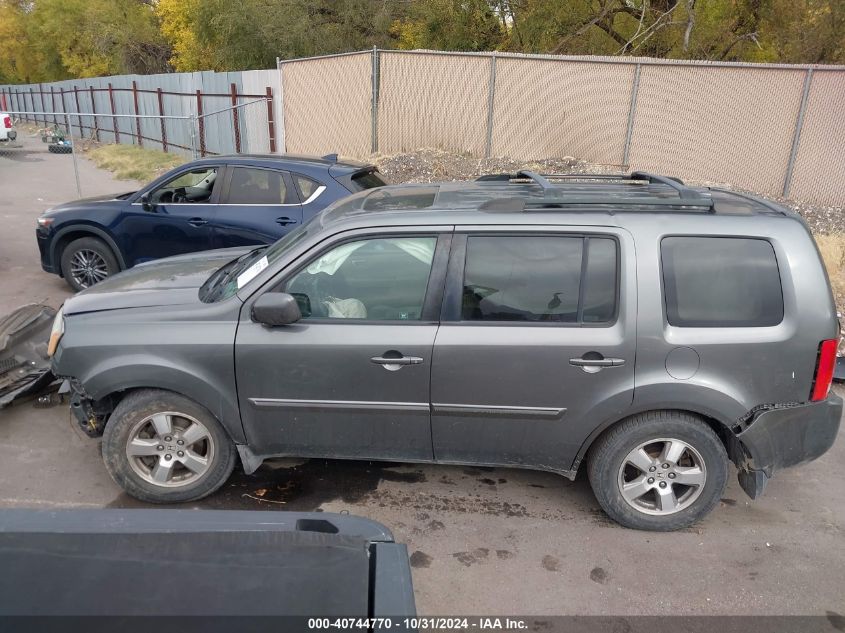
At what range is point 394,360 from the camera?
3504 mm

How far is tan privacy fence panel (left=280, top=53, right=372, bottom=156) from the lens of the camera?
1514 cm

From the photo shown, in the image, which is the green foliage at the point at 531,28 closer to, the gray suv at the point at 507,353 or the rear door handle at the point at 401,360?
the gray suv at the point at 507,353

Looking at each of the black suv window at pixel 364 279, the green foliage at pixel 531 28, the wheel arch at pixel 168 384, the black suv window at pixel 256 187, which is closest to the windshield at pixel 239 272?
the black suv window at pixel 364 279

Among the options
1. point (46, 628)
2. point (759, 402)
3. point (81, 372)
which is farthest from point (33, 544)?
point (759, 402)

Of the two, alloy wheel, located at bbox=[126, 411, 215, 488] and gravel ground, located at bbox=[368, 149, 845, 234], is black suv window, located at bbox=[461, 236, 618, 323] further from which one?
gravel ground, located at bbox=[368, 149, 845, 234]

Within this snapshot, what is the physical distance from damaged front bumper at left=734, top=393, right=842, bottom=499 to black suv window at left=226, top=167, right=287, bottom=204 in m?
4.94

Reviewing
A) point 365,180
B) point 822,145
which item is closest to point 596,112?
point 822,145

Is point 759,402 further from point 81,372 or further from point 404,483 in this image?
point 81,372

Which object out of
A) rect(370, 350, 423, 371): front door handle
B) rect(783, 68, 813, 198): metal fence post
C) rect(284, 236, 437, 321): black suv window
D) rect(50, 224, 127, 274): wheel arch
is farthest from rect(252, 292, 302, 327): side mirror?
rect(783, 68, 813, 198): metal fence post

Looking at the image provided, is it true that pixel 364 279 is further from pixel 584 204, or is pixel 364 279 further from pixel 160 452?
pixel 160 452

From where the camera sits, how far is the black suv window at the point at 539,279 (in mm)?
3492

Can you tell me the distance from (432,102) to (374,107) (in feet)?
4.79

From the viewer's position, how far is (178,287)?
4133 millimetres

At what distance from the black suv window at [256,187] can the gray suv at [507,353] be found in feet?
10.6
